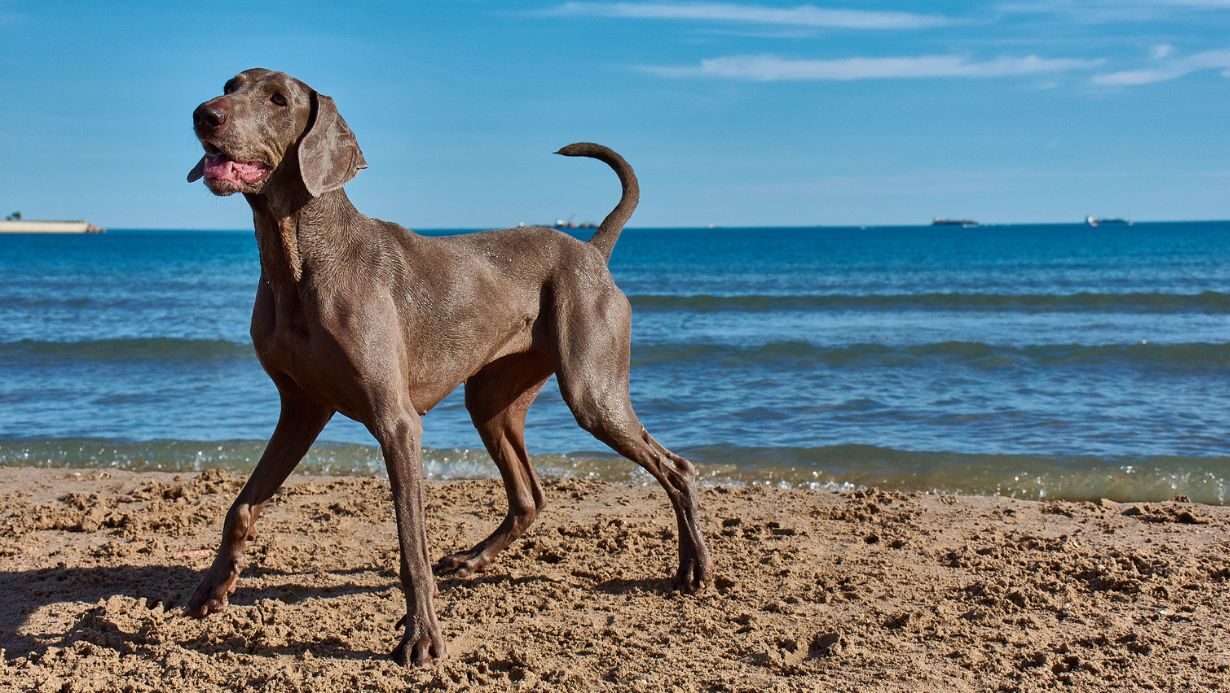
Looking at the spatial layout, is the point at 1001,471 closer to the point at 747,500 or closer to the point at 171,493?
the point at 747,500

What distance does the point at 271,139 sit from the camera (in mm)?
3801

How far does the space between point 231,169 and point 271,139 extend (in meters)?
0.20

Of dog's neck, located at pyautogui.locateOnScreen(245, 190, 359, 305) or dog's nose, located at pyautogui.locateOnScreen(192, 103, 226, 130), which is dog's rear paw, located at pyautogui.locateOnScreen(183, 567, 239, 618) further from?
dog's nose, located at pyautogui.locateOnScreen(192, 103, 226, 130)

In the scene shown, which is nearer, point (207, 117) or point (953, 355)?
point (207, 117)

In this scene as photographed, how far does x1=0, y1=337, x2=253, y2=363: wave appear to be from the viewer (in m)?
14.1

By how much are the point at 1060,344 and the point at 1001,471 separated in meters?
7.39

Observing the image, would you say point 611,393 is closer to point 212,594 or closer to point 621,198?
point 621,198

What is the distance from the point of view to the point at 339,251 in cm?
403

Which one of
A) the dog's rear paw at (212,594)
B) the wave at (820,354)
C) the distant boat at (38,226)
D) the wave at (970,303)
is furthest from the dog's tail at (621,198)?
the distant boat at (38,226)

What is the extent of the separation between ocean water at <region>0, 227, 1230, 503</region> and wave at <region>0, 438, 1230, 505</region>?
2 cm

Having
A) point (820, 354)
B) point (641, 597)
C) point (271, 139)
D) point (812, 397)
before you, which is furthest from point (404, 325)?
point (820, 354)

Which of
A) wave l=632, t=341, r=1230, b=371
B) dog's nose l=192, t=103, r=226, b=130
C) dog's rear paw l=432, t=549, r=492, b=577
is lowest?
dog's rear paw l=432, t=549, r=492, b=577

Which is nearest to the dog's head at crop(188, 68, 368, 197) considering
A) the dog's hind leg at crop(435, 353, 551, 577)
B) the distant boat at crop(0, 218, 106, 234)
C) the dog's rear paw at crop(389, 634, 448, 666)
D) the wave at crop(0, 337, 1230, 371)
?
the dog's hind leg at crop(435, 353, 551, 577)

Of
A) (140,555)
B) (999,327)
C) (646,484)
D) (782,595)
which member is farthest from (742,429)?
(999,327)
